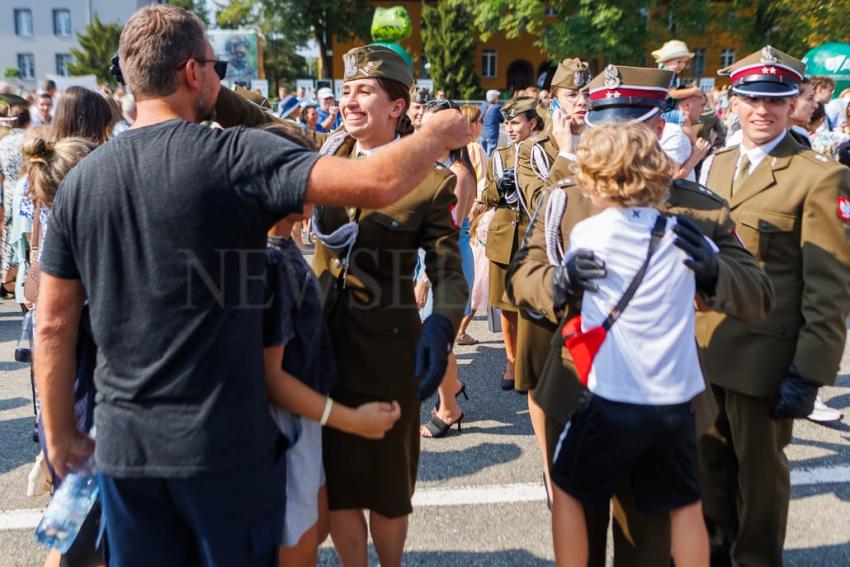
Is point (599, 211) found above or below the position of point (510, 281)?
above

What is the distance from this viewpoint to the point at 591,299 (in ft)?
6.96

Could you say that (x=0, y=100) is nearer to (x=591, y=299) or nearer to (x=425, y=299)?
(x=425, y=299)

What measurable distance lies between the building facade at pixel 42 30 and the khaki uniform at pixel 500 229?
226 ft

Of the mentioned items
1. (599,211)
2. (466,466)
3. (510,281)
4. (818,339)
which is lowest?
(466,466)

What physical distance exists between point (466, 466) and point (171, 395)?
2521mm

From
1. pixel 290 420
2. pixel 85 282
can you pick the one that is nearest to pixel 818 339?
pixel 290 420

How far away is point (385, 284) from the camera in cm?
258

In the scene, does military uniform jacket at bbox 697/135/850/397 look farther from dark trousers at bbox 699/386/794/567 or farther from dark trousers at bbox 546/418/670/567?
dark trousers at bbox 546/418/670/567

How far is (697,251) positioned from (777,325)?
867mm

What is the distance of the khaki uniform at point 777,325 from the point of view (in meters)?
2.58

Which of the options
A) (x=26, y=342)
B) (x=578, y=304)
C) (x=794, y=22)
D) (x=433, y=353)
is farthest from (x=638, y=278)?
(x=794, y=22)

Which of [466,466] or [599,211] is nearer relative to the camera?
[599,211]

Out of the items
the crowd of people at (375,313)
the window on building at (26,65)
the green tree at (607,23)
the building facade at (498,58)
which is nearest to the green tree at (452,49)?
the green tree at (607,23)

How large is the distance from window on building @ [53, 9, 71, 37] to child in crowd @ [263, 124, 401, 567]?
7369 cm
